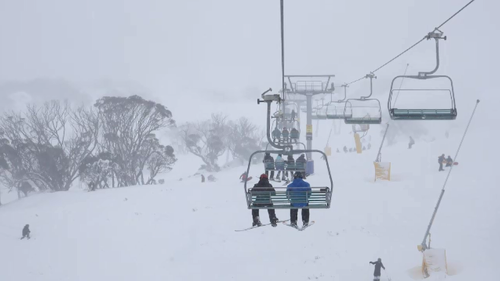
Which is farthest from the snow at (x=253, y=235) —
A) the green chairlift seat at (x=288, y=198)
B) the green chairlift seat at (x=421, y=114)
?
the green chairlift seat at (x=288, y=198)

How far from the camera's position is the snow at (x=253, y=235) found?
15281 millimetres

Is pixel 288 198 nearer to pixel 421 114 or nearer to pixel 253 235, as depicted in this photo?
pixel 421 114

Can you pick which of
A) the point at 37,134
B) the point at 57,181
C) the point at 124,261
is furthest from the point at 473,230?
the point at 37,134

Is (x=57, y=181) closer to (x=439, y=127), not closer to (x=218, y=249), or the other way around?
(x=218, y=249)

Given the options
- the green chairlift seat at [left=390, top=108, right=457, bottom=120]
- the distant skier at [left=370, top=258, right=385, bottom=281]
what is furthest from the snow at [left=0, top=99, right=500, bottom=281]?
the green chairlift seat at [left=390, top=108, right=457, bottom=120]

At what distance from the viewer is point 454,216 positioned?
17.6 m

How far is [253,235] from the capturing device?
18.6 metres

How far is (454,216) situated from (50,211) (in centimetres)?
2484

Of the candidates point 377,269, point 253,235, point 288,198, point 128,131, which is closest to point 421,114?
point 288,198

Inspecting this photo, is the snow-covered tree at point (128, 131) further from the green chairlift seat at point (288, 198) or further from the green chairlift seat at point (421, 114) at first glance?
the green chairlift seat at point (421, 114)

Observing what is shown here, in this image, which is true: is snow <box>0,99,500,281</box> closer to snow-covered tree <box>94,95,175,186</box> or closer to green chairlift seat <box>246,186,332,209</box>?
green chairlift seat <box>246,186,332,209</box>

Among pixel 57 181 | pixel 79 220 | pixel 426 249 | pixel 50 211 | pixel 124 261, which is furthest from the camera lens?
pixel 57 181

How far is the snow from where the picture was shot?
15.3 meters

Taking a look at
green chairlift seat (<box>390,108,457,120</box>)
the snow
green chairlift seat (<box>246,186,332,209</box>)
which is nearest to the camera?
green chairlift seat (<box>246,186,332,209</box>)
